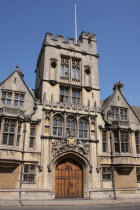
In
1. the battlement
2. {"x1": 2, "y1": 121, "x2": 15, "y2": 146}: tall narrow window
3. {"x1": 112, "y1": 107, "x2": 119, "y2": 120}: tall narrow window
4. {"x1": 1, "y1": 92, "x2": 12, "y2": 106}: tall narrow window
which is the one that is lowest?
{"x1": 2, "y1": 121, "x2": 15, "y2": 146}: tall narrow window

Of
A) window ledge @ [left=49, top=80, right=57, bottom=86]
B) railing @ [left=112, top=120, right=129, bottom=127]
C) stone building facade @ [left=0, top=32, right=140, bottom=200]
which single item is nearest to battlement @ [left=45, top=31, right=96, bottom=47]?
stone building facade @ [left=0, top=32, right=140, bottom=200]

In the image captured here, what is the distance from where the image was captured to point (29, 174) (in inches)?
794

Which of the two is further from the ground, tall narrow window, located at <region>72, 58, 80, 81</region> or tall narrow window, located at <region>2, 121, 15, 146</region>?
tall narrow window, located at <region>72, 58, 80, 81</region>

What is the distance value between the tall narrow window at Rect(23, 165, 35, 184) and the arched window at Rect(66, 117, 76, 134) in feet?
17.8

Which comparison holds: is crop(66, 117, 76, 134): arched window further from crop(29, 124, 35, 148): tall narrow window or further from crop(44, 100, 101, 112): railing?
crop(29, 124, 35, 148): tall narrow window

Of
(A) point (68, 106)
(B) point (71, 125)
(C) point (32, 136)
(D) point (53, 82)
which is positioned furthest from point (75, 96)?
(C) point (32, 136)

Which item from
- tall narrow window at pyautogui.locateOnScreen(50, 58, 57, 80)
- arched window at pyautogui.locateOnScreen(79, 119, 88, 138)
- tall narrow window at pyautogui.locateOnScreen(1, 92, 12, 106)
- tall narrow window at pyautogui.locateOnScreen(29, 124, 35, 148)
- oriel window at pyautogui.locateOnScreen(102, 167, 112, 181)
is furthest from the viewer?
tall narrow window at pyautogui.locateOnScreen(50, 58, 57, 80)

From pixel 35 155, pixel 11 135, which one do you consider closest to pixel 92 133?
pixel 35 155

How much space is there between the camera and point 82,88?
25.6 metres

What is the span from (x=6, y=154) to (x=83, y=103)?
34.6 ft

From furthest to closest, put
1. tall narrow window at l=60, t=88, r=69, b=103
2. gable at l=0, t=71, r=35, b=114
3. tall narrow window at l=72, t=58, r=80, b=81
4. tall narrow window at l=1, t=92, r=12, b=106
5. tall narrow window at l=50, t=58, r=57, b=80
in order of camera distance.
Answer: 1. tall narrow window at l=72, t=58, r=80, b=81
2. tall narrow window at l=50, t=58, r=57, b=80
3. tall narrow window at l=60, t=88, r=69, b=103
4. gable at l=0, t=71, r=35, b=114
5. tall narrow window at l=1, t=92, r=12, b=106

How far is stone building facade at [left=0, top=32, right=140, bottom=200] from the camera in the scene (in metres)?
20.0

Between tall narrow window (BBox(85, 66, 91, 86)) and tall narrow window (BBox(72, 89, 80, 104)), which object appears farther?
tall narrow window (BBox(85, 66, 91, 86))

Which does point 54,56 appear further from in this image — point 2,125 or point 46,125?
point 2,125
